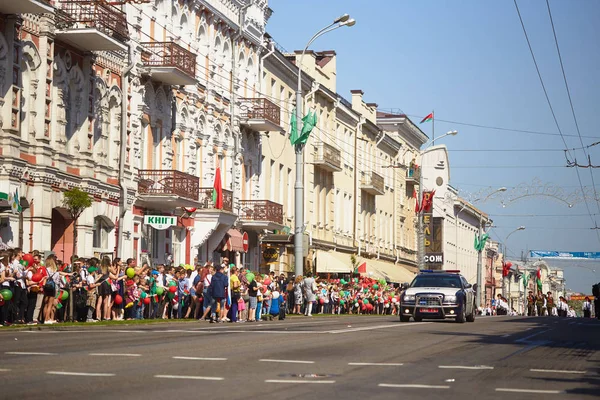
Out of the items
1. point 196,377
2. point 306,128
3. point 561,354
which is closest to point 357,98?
point 306,128

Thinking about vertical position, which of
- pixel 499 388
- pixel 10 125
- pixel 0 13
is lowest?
pixel 499 388

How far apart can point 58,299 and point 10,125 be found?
5.03 meters

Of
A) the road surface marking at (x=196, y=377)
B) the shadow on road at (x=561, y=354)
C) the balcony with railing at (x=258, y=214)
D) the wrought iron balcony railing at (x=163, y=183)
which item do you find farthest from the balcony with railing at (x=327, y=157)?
the road surface marking at (x=196, y=377)

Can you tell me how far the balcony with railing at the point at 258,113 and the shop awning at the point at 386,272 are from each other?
19.3 m

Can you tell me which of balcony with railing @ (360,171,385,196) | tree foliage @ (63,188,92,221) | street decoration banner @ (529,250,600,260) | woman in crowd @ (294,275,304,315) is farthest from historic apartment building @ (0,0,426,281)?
street decoration banner @ (529,250,600,260)

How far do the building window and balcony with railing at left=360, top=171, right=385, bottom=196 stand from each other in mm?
38552

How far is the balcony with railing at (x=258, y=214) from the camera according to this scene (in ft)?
161

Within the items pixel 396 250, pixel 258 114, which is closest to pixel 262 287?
pixel 258 114

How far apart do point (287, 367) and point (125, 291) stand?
16422 mm

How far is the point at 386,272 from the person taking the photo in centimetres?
7112

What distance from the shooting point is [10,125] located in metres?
28.6

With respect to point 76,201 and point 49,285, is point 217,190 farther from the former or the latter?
point 49,285

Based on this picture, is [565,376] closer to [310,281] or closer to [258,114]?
[310,281]

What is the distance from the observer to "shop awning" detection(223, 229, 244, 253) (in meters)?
46.8
